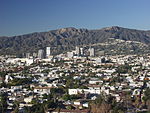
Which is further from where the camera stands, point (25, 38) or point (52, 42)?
point (25, 38)

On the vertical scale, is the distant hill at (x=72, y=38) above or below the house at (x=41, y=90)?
above

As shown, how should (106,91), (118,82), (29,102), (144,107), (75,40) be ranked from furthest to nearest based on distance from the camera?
(75,40) < (118,82) < (106,91) < (29,102) < (144,107)

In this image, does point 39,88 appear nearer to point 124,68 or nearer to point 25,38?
point 124,68

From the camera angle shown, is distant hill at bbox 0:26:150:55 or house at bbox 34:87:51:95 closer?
house at bbox 34:87:51:95

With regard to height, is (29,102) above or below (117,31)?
below

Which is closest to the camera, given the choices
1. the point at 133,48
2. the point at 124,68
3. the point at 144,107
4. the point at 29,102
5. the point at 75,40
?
the point at 144,107

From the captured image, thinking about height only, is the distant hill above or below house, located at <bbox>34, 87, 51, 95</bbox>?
above

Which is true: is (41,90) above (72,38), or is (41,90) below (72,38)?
below

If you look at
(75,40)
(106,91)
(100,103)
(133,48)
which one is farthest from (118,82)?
(75,40)

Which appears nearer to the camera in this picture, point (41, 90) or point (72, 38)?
point (41, 90)

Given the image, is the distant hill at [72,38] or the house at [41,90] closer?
the house at [41,90]
